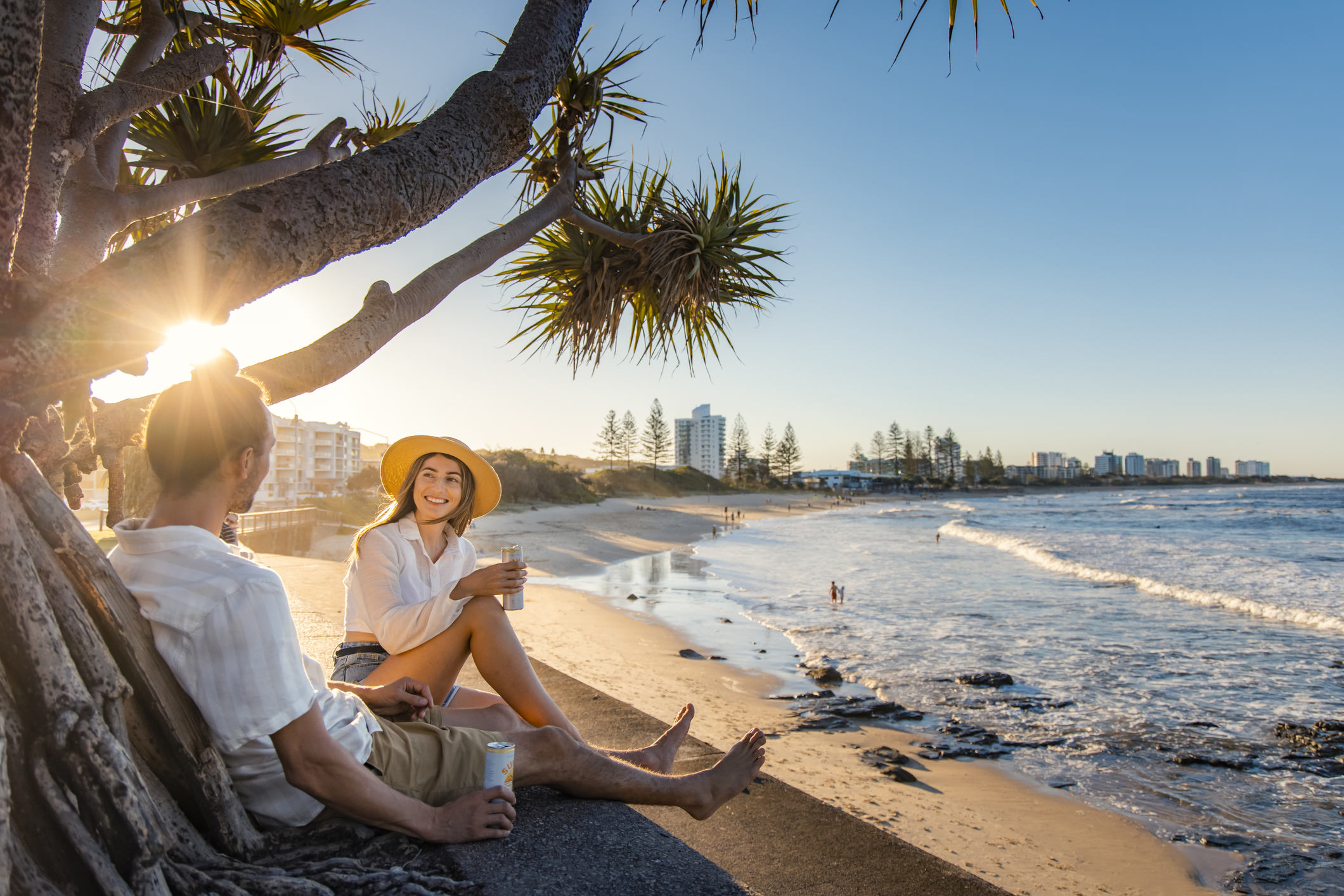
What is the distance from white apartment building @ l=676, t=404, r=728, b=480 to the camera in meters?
147

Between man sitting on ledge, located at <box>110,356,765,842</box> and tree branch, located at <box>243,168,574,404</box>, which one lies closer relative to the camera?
man sitting on ledge, located at <box>110,356,765,842</box>

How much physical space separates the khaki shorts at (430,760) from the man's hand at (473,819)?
6cm

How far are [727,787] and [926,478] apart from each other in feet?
347

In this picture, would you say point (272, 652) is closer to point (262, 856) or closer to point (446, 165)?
point (262, 856)

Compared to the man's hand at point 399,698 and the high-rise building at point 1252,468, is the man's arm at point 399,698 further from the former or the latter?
the high-rise building at point 1252,468

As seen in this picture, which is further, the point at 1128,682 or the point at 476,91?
the point at 1128,682

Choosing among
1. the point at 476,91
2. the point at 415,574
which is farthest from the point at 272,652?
the point at 476,91

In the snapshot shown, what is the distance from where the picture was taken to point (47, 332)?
124 centimetres

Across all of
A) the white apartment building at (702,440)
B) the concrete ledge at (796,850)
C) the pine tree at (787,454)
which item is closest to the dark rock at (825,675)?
the concrete ledge at (796,850)

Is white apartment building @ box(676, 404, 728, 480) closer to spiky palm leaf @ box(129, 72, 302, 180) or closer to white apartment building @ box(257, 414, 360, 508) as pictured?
white apartment building @ box(257, 414, 360, 508)

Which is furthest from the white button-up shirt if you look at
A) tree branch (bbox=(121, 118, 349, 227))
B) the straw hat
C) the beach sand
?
the beach sand

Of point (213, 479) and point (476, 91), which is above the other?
point (476, 91)

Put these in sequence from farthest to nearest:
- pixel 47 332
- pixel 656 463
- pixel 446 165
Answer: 1. pixel 656 463
2. pixel 446 165
3. pixel 47 332

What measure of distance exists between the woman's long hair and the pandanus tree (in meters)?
0.47
